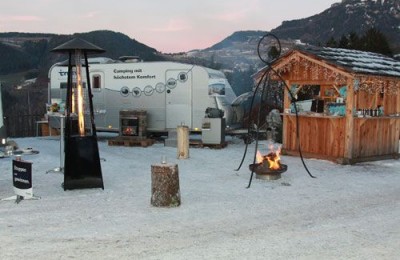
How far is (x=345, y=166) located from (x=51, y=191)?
6981 millimetres

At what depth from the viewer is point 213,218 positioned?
21.4ft

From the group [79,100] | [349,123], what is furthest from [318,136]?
[79,100]

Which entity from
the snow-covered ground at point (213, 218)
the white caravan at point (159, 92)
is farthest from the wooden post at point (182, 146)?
the white caravan at point (159, 92)

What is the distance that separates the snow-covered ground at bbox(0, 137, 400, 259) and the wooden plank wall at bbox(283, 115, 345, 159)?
1.45m

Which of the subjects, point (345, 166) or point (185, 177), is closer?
point (185, 177)

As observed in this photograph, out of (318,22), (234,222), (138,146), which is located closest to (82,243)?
(234,222)

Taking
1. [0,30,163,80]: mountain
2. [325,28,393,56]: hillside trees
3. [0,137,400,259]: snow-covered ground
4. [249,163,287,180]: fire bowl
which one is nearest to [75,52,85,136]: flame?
[0,137,400,259]: snow-covered ground

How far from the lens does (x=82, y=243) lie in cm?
543

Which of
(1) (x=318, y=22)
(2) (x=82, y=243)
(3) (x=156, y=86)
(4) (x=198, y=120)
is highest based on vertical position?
(1) (x=318, y=22)

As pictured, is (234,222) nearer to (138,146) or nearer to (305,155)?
(305,155)

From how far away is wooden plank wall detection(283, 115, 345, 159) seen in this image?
461 inches

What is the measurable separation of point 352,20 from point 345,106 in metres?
121

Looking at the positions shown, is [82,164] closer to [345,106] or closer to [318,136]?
[318,136]

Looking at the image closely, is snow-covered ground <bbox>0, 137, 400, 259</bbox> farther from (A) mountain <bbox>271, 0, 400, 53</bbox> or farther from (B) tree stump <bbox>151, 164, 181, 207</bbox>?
(A) mountain <bbox>271, 0, 400, 53</bbox>
